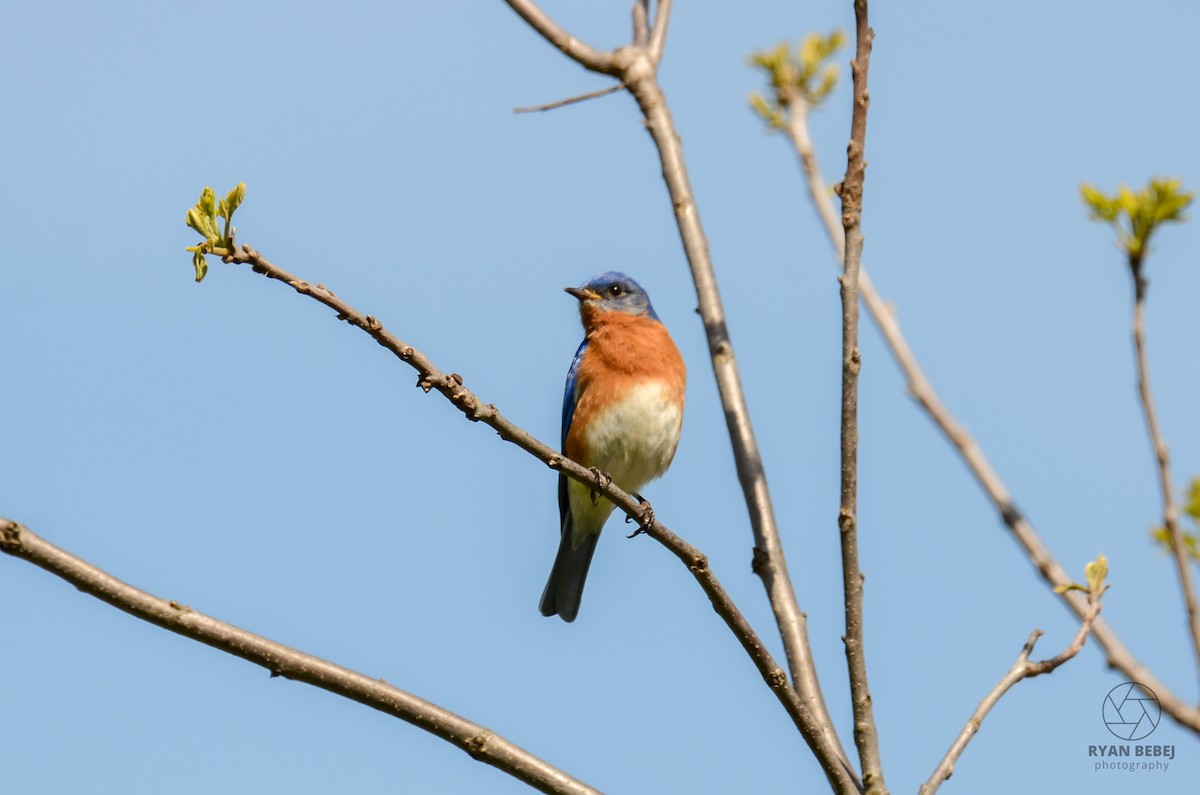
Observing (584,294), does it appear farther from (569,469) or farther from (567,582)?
(569,469)

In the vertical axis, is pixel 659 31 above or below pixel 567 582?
above

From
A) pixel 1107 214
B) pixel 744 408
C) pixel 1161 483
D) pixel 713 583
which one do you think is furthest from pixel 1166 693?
pixel 744 408

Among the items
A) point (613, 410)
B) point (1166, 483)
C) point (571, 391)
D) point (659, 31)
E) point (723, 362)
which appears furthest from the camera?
point (571, 391)

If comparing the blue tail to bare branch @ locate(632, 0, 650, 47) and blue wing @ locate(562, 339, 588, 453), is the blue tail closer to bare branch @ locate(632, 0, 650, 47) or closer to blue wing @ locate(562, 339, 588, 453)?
blue wing @ locate(562, 339, 588, 453)

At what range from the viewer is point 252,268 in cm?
434

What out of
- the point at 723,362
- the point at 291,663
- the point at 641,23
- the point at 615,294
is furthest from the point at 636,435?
the point at 291,663

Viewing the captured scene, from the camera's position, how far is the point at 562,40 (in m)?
7.52

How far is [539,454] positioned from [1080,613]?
181 cm

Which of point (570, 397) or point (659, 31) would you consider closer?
point (659, 31)

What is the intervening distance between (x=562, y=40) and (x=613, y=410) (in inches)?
108

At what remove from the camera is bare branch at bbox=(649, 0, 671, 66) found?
7680 mm

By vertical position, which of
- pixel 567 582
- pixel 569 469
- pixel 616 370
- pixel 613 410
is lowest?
pixel 569 469

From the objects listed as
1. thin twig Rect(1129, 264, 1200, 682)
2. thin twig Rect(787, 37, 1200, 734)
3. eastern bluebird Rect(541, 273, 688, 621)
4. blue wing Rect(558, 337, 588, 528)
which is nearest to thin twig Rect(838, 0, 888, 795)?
thin twig Rect(787, 37, 1200, 734)

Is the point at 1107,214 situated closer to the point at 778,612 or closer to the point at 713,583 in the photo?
the point at 713,583
